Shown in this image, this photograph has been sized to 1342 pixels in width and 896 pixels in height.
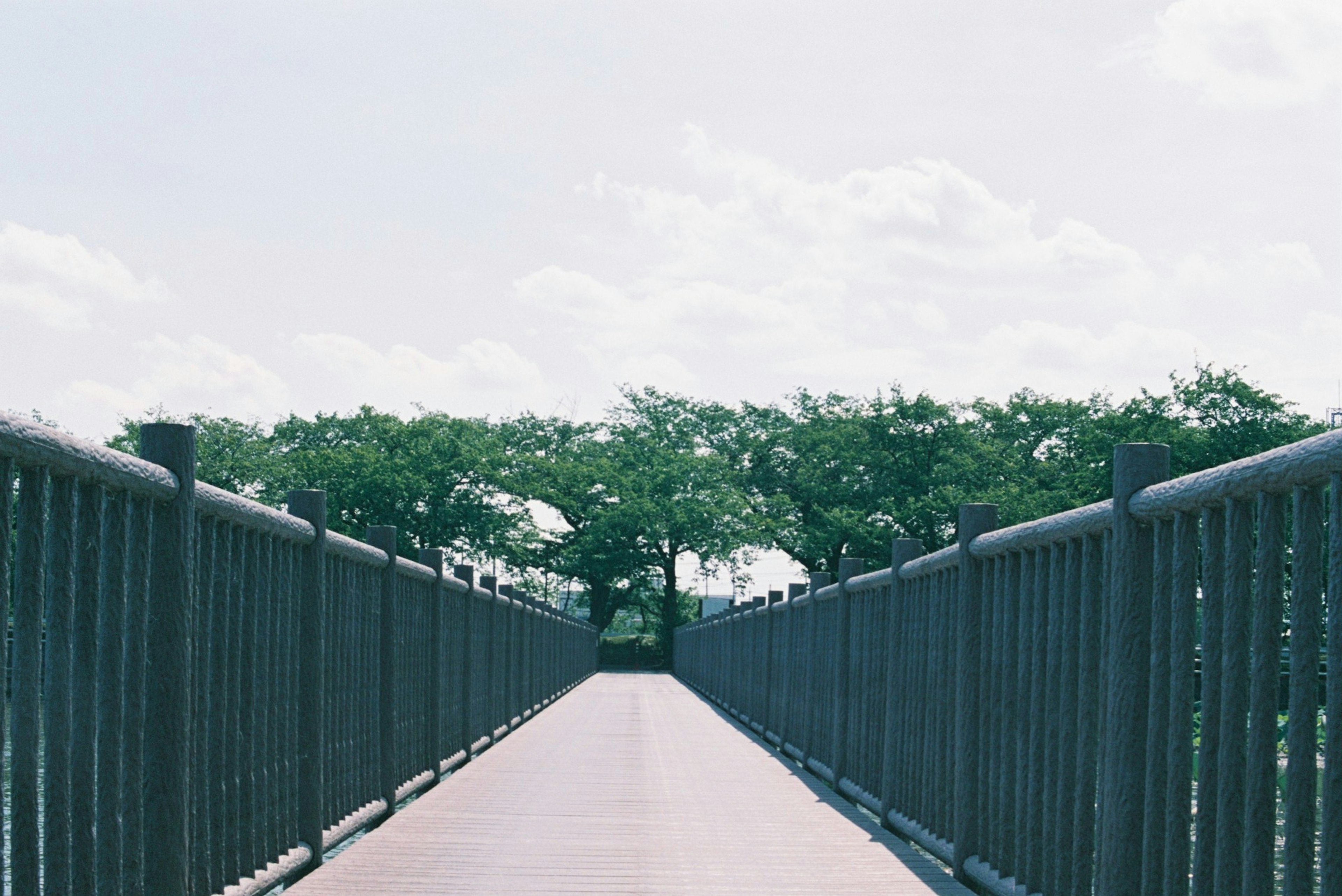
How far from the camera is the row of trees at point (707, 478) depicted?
155 ft

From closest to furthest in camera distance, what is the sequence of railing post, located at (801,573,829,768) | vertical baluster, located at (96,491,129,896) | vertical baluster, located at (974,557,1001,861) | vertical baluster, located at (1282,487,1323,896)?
vertical baluster, located at (1282,487,1323,896) < vertical baluster, located at (96,491,129,896) < vertical baluster, located at (974,557,1001,861) < railing post, located at (801,573,829,768)

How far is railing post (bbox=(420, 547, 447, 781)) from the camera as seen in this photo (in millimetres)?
8188

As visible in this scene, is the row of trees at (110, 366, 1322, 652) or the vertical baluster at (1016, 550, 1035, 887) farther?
the row of trees at (110, 366, 1322, 652)

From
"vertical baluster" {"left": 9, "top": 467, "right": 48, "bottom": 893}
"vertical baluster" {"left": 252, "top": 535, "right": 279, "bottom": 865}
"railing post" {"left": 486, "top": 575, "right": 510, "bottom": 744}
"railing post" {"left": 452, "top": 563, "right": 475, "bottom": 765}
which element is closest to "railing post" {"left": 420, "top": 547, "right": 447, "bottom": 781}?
"railing post" {"left": 452, "top": 563, "right": 475, "bottom": 765}

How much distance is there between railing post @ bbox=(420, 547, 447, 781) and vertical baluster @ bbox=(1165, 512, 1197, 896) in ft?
18.0

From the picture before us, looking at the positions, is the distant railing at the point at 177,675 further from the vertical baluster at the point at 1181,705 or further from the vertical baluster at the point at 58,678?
the vertical baluster at the point at 1181,705

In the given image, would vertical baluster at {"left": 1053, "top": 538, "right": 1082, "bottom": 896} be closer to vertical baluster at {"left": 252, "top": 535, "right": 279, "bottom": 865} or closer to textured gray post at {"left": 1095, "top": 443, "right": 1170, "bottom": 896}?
textured gray post at {"left": 1095, "top": 443, "right": 1170, "bottom": 896}

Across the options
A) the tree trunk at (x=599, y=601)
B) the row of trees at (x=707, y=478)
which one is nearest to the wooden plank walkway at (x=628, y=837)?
the row of trees at (x=707, y=478)

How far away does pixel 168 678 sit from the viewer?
3.43m

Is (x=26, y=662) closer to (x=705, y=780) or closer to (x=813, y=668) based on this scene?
(x=705, y=780)

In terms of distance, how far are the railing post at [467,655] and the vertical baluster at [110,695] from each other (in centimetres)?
649

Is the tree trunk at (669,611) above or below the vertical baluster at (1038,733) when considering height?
below

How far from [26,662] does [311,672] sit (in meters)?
2.48

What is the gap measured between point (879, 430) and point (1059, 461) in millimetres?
8888
